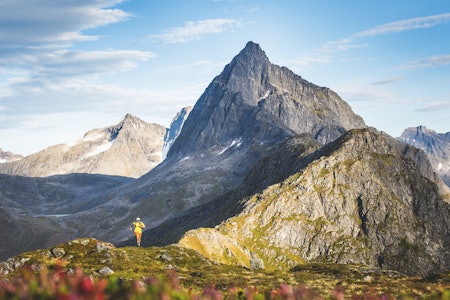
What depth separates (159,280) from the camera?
654 inches

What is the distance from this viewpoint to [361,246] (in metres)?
194

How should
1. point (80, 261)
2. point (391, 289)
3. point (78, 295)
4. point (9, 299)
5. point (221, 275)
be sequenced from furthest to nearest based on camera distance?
point (80, 261), point (221, 275), point (391, 289), point (9, 299), point (78, 295)

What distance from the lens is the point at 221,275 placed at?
60094 mm

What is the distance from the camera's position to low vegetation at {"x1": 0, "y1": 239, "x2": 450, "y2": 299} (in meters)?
14.9

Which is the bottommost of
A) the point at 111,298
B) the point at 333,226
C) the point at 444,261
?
the point at 444,261

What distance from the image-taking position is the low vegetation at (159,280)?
14.9 meters

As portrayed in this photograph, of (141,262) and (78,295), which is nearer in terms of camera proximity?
(78,295)

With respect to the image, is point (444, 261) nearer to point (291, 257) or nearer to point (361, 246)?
point (361, 246)

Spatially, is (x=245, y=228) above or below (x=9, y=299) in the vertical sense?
below

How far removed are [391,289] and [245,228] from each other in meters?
124

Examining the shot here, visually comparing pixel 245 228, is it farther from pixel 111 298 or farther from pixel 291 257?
pixel 111 298

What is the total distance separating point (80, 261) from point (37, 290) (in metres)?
55.7

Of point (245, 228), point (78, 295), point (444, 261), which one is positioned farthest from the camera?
point (444, 261)

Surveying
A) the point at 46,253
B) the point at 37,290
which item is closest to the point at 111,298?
the point at 37,290
